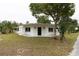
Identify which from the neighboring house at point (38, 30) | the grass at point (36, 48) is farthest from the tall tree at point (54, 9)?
the neighboring house at point (38, 30)

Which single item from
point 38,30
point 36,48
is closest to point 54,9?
point 38,30

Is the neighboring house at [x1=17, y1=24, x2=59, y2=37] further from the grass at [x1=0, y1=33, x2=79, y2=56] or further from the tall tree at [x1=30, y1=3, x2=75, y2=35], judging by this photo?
the grass at [x1=0, y1=33, x2=79, y2=56]

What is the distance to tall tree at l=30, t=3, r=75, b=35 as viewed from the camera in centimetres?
3416

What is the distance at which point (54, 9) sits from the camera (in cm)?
3478

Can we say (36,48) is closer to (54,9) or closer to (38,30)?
(54,9)

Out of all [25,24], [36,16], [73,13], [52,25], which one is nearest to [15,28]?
[25,24]

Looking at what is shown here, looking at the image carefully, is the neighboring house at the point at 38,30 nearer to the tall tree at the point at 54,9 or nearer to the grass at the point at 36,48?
the tall tree at the point at 54,9

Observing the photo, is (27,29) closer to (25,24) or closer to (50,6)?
(25,24)

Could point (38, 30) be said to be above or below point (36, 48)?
above

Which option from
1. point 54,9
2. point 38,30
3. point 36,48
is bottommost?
point 36,48

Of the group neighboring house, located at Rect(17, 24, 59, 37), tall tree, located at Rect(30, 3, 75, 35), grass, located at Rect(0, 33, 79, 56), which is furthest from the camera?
neighboring house, located at Rect(17, 24, 59, 37)

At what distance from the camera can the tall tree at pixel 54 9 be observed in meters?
34.2

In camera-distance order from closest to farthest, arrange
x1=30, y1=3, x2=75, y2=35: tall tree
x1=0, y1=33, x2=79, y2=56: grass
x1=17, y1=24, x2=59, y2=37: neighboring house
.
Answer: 1. x1=0, y1=33, x2=79, y2=56: grass
2. x1=30, y1=3, x2=75, y2=35: tall tree
3. x1=17, y1=24, x2=59, y2=37: neighboring house

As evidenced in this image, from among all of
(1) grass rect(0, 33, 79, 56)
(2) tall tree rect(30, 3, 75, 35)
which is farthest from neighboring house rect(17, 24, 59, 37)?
(1) grass rect(0, 33, 79, 56)
